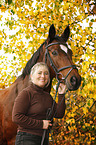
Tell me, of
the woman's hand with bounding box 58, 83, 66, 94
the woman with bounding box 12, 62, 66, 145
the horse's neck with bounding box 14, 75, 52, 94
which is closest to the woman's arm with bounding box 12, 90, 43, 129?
the woman with bounding box 12, 62, 66, 145

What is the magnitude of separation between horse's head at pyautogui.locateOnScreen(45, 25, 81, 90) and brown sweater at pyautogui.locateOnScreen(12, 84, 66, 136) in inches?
15.8

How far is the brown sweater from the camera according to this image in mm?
1874

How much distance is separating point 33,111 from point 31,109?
30 millimetres

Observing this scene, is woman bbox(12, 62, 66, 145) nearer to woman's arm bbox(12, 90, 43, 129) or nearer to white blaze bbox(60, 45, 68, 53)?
woman's arm bbox(12, 90, 43, 129)

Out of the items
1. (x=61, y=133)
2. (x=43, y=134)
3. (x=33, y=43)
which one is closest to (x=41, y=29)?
(x=33, y=43)

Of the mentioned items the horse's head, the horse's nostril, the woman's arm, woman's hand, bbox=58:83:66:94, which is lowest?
the woman's arm

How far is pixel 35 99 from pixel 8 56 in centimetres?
363

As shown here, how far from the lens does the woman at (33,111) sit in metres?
1.88

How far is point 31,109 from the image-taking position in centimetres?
197

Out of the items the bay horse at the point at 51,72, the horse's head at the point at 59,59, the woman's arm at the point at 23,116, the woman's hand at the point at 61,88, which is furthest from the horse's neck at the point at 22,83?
the woman's arm at the point at 23,116

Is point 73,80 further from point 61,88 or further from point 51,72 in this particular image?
point 51,72

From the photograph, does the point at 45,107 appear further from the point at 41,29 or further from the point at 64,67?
the point at 41,29

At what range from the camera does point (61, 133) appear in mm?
6570

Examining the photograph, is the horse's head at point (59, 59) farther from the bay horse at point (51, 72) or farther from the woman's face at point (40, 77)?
the woman's face at point (40, 77)
